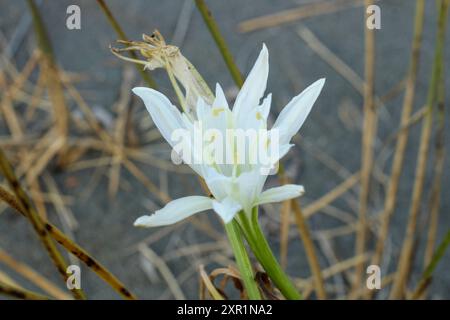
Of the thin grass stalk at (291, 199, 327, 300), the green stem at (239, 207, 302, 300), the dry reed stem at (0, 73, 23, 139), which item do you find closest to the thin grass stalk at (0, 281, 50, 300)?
the green stem at (239, 207, 302, 300)

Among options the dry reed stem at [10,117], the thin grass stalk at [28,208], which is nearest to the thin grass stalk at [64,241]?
the thin grass stalk at [28,208]

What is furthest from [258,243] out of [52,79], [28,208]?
[52,79]

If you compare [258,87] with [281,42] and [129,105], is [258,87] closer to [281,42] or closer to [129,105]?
[129,105]

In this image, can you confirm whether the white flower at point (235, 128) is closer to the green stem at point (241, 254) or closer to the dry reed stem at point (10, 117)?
the green stem at point (241, 254)

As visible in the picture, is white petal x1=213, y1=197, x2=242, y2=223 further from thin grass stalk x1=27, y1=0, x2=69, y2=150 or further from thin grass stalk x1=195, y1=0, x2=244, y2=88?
thin grass stalk x1=27, y1=0, x2=69, y2=150

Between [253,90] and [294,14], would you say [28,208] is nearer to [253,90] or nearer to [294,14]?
[253,90]

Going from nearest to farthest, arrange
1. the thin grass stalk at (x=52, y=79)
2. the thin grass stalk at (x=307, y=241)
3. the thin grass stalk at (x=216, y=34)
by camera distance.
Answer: the thin grass stalk at (x=216, y=34)
the thin grass stalk at (x=307, y=241)
the thin grass stalk at (x=52, y=79)

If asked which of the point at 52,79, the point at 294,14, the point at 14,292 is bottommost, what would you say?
the point at 14,292
